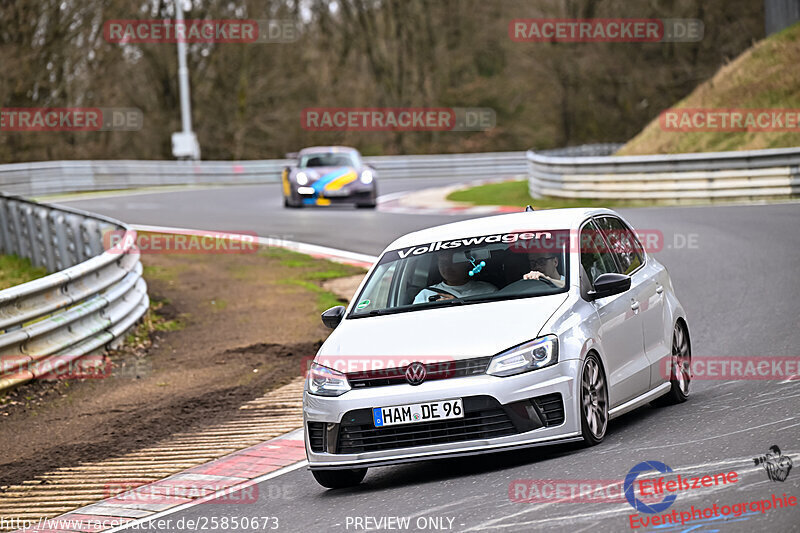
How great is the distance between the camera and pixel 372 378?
→ 279 inches

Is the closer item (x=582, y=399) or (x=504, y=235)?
(x=582, y=399)

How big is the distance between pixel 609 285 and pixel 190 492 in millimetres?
2923

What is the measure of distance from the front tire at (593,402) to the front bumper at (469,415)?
120 mm

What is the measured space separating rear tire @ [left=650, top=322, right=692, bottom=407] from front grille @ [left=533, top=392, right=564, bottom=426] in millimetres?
1967

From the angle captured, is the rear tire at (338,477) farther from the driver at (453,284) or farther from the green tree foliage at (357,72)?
the green tree foliage at (357,72)

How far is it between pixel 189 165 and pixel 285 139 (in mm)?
13118

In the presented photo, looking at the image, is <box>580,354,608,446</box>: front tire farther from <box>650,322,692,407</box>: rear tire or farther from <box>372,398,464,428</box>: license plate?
<box>650,322,692,407</box>: rear tire

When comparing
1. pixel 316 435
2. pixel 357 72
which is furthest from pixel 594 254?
pixel 357 72

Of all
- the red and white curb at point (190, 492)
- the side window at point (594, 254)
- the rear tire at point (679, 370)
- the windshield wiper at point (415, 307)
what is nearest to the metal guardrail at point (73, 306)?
the red and white curb at point (190, 492)

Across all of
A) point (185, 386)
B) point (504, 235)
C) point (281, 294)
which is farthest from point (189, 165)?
point (504, 235)

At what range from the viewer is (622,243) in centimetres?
889

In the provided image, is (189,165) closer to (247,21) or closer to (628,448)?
(247,21)

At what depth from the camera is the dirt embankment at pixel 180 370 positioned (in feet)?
31.6

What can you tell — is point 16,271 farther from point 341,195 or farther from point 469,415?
point 469,415
